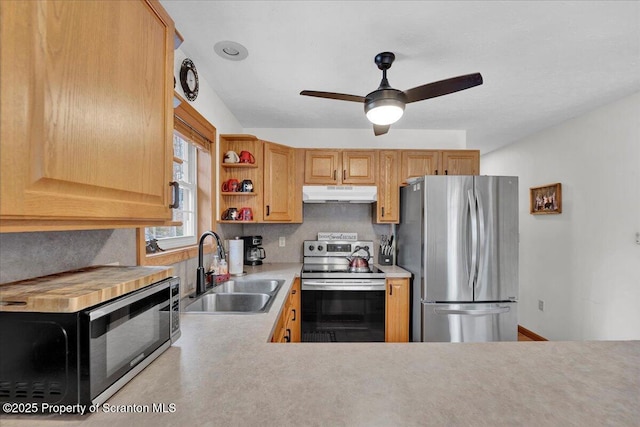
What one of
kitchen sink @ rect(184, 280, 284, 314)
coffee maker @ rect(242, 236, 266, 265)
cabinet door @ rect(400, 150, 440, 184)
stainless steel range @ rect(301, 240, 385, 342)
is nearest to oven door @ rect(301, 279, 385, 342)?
stainless steel range @ rect(301, 240, 385, 342)

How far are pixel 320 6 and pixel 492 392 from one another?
5.59 ft

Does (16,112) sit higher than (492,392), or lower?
higher

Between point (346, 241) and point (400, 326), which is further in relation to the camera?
point (346, 241)

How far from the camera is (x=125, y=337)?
2.72 feet

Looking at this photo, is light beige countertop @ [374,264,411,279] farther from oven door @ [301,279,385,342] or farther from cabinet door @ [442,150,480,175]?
cabinet door @ [442,150,480,175]

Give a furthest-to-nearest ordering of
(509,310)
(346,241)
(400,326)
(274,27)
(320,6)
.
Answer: (346,241)
(400,326)
(509,310)
(274,27)
(320,6)

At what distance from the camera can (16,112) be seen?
0.52 meters

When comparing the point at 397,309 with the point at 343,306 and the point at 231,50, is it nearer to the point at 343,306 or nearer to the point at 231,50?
the point at 343,306

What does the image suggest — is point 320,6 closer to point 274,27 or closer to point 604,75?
point 274,27

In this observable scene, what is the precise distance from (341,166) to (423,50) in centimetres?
148

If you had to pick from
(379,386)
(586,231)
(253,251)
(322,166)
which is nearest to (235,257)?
(253,251)

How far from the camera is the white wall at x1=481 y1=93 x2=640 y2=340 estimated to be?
2.53 meters

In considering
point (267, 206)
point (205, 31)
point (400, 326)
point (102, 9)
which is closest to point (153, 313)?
point (102, 9)

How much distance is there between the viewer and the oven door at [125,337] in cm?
70
